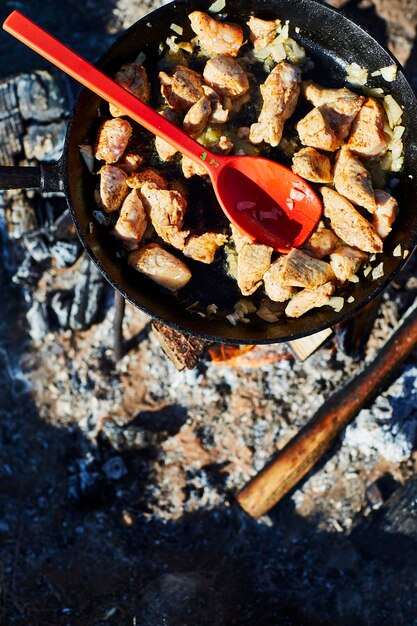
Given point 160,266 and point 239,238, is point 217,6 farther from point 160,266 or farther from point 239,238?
point 160,266

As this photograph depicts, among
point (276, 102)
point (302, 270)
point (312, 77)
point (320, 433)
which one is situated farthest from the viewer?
point (320, 433)

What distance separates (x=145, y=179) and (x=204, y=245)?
1.51ft

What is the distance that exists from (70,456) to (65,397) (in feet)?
1.28

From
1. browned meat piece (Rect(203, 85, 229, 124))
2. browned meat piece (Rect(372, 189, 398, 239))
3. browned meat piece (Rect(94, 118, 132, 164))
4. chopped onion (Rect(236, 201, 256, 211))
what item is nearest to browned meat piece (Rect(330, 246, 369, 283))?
browned meat piece (Rect(372, 189, 398, 239))

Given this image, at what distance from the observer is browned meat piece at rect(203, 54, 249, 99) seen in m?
3.13

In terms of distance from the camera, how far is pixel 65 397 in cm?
408

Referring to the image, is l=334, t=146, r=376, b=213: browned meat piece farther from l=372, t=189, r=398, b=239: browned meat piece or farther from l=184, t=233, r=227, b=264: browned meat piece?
l=184, t=233, r=227, b=264: browned meat piece

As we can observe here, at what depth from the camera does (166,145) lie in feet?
10.1

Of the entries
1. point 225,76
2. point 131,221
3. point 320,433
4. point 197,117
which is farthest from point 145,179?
point 320,433

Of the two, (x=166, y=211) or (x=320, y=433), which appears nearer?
(x=166, y=211)

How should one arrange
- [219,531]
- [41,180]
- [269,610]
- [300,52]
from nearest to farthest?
[41,180] → [300,52] → [269,610] → [219,531]

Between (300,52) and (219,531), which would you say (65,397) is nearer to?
(219,531)

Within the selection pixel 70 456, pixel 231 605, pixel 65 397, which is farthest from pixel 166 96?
pixel 231 605

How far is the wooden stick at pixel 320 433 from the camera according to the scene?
3619 millimetres
